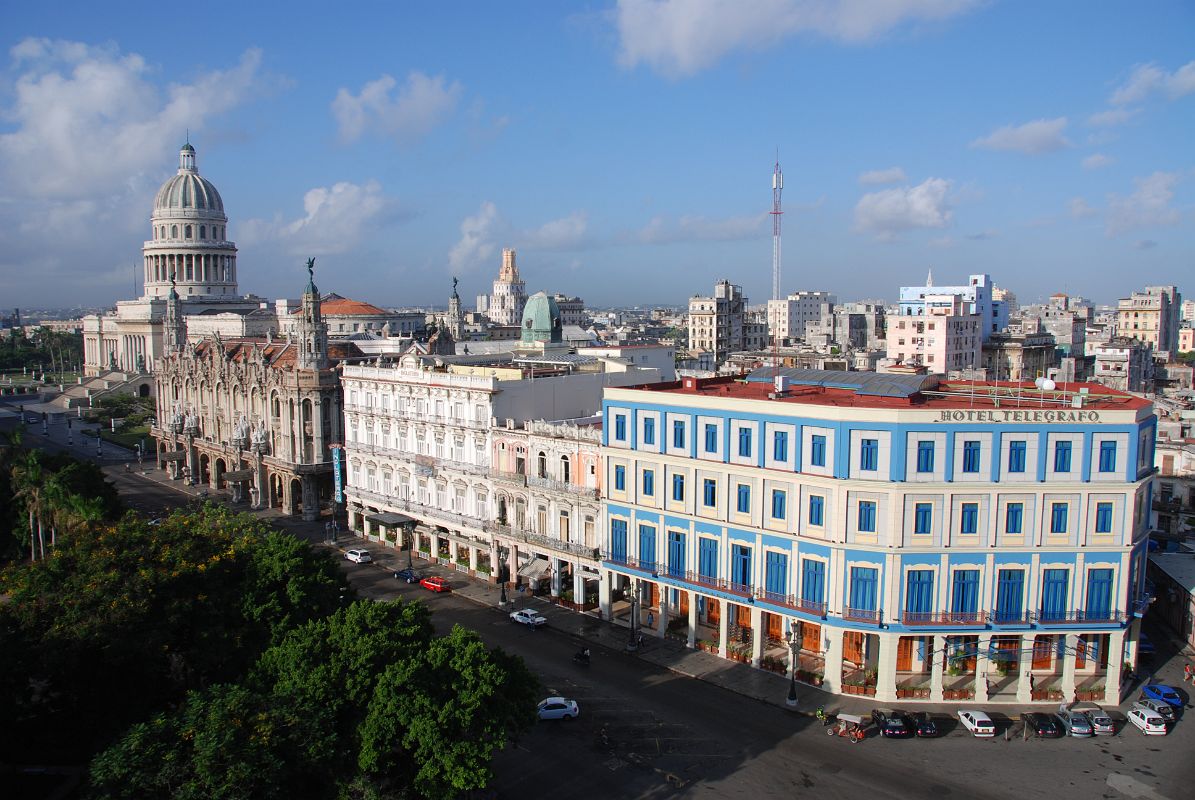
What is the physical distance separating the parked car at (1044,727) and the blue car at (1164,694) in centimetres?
689

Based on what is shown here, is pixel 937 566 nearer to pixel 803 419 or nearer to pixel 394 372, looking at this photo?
pixel 803 419

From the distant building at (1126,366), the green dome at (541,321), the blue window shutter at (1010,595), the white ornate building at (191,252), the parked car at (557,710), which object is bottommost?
the parked car at (557,710)

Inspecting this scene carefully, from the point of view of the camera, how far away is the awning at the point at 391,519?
243 ft

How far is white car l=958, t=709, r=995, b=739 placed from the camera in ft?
141

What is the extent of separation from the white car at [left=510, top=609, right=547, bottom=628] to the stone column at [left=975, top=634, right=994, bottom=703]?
25314mm

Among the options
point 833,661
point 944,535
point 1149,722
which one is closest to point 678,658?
point 833,661

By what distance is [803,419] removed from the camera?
155 feet

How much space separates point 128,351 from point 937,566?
194 m

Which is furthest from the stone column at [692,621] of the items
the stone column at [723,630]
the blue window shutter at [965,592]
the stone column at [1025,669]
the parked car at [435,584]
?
the parked car at [435,584]

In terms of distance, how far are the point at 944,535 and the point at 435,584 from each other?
1406 inches

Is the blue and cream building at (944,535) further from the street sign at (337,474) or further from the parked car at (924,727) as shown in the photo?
the street sign at (337,474)

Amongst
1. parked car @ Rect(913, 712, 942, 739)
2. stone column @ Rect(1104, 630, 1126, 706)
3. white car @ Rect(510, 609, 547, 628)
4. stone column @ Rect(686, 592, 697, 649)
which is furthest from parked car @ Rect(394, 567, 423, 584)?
stone column @ Rect(1104, 630, 1126, 706)

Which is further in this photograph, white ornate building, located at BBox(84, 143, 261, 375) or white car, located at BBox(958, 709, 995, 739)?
white ornate building, located at BBox(84, 143, 261, 375)

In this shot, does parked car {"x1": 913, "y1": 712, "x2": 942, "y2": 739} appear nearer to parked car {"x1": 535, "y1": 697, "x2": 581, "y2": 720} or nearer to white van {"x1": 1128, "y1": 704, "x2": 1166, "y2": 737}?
white van {"x1": 1128, "y1": 704, "x2": 1166, "y2": 737}
